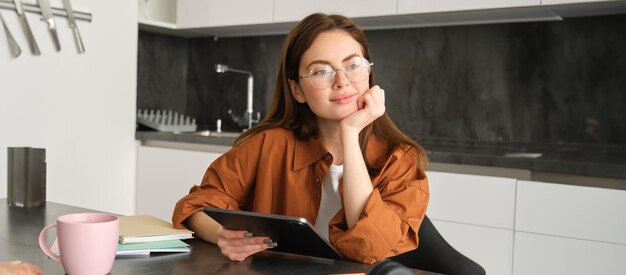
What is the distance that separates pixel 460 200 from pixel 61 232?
5.34 feet

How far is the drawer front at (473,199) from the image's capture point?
221cm

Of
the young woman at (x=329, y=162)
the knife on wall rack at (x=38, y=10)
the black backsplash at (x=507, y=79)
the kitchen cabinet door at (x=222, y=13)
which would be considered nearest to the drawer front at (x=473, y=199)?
the black backsplash at (x=507, y=79)

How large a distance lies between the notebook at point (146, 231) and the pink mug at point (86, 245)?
0.15 meters

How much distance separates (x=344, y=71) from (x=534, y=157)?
3.62ft

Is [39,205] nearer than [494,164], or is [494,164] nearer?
[39,205]

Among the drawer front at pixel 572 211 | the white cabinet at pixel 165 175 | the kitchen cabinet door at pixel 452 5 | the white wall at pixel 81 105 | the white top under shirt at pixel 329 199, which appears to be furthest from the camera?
the white cabinet at pixel 165 175

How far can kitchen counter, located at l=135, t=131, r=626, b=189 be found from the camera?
6.76 feet

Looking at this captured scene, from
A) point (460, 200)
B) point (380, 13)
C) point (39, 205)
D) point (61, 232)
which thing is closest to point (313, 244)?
point (61, 232)

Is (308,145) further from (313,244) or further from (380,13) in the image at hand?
(380,13)

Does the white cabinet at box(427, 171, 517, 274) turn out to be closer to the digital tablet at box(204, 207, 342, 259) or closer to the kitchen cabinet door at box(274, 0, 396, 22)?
the kitchen cabinet door at box(274, 0, 396, 22)

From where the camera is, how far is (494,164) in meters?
2.25

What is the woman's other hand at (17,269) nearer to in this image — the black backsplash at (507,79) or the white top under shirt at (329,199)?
the white top under shirt at (329,199)

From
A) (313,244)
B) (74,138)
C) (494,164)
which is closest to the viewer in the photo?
(313,244)

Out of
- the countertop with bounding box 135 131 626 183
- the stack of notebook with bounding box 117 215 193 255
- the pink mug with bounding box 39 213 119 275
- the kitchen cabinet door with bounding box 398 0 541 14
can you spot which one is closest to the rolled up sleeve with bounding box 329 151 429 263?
the stack of notebook with bounding box 117 215 193 255
